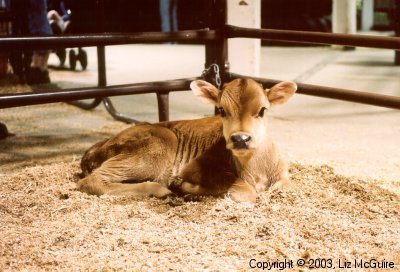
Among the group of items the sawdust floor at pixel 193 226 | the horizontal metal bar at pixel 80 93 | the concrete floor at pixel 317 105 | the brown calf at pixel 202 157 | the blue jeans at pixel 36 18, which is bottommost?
the concrete floor at pixel 317 105

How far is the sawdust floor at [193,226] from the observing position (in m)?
2.86

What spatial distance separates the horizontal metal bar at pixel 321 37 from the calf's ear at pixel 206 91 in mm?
895

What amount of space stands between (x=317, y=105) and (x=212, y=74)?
284 centimetres

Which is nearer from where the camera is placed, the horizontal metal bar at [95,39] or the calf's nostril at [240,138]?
the calf's nostril at [240,138]

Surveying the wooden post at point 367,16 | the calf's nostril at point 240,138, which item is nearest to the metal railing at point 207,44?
the calf's nostril at point 240,138

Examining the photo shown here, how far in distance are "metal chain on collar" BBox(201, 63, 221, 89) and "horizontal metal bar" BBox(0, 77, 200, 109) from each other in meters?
0.17

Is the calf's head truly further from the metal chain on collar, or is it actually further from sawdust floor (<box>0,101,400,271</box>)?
the metal chain on collar

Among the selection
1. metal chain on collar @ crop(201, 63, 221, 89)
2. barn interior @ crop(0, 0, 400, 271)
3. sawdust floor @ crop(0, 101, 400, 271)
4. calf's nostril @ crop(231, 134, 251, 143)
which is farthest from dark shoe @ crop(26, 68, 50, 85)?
calf's nostril @ crop(231, 134, 251, 143)

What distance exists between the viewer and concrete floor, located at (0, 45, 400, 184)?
513 centimetres

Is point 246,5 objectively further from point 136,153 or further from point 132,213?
point 132,213

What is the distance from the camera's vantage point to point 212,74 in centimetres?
518

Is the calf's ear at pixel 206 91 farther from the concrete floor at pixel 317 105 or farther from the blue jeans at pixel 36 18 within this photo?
the blue jeans at pixel 36 18

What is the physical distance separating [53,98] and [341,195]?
2.20 meters

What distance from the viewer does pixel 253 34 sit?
15.9ft
